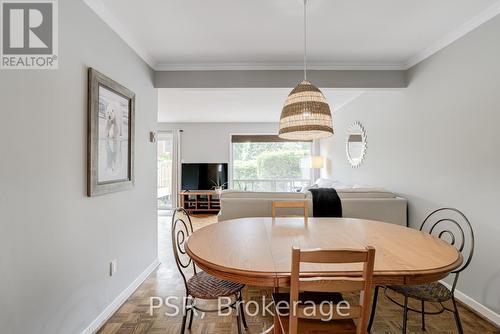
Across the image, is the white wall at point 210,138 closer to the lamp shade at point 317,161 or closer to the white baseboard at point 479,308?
the lamp shade at point 317,161

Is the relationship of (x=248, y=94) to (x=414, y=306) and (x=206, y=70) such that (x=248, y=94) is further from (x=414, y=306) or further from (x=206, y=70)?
(x=414, y=306)

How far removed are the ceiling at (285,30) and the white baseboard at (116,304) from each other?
2334mm

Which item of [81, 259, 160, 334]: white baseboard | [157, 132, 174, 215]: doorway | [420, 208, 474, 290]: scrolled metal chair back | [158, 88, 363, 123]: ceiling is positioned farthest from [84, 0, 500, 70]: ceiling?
[157, 132, 174, 215]: doorway

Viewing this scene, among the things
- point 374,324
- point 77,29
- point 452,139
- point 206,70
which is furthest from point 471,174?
point 77,29

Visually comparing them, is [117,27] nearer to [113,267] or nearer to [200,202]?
[113,267]

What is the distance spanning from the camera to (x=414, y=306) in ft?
7.68

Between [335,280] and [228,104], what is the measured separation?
14.6ft

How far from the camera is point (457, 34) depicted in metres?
2.36

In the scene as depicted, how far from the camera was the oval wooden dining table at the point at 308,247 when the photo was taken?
121 centimetres

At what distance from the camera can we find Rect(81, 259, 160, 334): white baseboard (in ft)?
6.31

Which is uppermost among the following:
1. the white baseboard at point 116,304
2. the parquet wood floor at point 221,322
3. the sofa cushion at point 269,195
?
the sofa cushion at point 269,195

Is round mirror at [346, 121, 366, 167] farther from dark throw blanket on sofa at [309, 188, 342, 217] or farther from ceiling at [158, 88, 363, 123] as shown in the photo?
dark throw blanket on sofa at [309, 188, 342, 217]

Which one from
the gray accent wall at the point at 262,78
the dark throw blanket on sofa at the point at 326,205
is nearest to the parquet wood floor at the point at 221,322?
the dark throw blanket on sofa at the point at 326,205

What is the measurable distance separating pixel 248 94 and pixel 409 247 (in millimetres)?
3457
